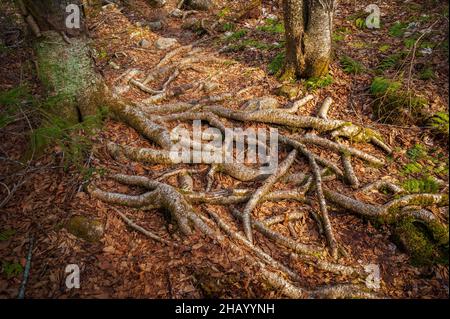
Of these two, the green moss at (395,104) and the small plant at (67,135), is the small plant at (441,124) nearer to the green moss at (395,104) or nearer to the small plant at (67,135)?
the green moss at (395,104)

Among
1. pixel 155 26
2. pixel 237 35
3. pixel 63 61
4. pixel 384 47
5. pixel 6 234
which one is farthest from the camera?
pixel 155 26

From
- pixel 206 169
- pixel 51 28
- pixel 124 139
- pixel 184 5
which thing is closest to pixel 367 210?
pixel 206 169

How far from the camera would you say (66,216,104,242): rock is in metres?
3.91

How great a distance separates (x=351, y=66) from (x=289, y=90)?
1.46 metres

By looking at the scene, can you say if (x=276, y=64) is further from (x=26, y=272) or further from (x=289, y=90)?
(x=26, y=272)

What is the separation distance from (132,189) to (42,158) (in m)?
1.45

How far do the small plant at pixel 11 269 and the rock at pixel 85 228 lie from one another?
640mm

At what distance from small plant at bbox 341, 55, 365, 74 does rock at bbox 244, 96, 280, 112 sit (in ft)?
5.82

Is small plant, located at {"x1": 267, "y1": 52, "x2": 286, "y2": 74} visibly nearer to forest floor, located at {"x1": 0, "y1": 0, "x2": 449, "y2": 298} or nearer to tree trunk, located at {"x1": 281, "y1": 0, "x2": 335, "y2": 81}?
forest floor, located at {"x1": 0, "y1": 0, "x2": 449, "y2": 298}

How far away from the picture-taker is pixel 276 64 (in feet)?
24.1

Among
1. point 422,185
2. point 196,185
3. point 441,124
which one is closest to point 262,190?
point 196,185

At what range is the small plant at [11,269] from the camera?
11.3 ft

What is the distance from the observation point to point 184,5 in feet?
38.7
